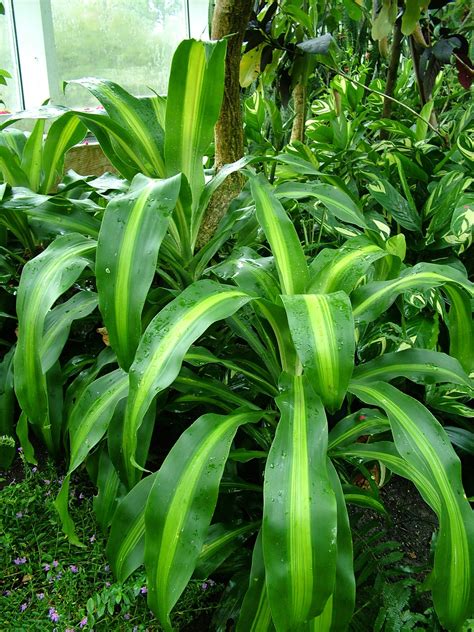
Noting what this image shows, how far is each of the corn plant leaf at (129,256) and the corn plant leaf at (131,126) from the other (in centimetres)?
22

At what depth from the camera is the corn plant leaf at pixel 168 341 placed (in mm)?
655

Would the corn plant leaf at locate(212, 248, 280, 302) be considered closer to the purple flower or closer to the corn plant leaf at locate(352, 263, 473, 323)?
the corn plant leaf at locate(352, 263, 473, 323)

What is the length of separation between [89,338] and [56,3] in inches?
131

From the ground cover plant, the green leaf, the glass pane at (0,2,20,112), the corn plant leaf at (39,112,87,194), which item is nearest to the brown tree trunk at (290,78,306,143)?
the green leaf

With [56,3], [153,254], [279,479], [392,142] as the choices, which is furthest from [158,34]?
[279,479]

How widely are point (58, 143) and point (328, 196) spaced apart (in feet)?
Answer: 2.02

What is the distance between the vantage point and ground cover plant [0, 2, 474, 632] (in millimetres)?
667

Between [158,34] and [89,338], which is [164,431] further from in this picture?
[158,34]

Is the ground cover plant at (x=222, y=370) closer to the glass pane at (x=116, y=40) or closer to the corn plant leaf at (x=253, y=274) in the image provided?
the corn plant leaf at (x=253, y=274)

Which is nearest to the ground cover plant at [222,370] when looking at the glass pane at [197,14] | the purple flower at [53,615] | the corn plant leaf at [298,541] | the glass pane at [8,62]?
the corn plant leaf at [298,541]

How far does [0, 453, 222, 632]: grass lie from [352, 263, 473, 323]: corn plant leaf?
1.75 feet

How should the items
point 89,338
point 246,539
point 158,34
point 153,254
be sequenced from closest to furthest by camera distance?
1. point 153,254
2. point 246,539
3. point 89,338
4. point 158,34

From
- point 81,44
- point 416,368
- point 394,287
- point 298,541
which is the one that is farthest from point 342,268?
point 81,44

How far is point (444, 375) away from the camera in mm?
829
